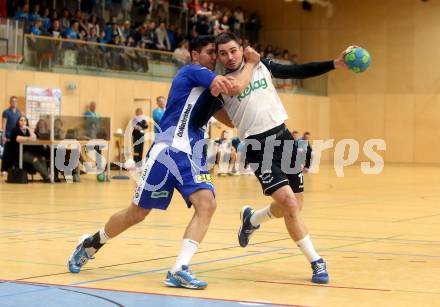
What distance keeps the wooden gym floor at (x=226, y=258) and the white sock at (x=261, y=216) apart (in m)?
0.38

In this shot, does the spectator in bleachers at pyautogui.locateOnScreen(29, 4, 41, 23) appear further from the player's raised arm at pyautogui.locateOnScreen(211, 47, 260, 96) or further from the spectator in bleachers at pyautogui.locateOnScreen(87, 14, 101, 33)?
the player's raised arm at pyautogui.locateOnScreen(211, 47, 260, 96)

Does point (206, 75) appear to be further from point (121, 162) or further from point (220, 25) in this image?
point (220, 25)

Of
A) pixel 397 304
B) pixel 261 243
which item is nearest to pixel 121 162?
pixel 261 243

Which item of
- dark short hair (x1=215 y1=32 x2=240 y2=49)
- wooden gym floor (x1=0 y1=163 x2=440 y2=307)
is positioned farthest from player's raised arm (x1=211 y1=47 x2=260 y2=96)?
wooden gym floor (x1=0 y1=163 x2=440 y2=307)

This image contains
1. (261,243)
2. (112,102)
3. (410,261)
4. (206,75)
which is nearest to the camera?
(206,75)

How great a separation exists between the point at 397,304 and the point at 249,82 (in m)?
2.37

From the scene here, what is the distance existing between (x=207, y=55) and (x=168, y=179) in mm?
1108

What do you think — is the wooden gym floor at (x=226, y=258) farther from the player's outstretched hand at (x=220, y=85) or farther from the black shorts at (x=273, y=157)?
the player's outstretched hand at (x=220, y=85)

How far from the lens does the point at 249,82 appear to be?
727 centimetres

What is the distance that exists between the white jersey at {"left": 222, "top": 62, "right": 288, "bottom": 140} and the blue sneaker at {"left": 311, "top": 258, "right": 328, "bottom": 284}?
49.1 inches

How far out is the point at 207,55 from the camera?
7.11m

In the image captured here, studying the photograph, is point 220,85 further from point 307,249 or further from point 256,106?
point 307,249

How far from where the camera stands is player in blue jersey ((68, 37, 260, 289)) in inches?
273

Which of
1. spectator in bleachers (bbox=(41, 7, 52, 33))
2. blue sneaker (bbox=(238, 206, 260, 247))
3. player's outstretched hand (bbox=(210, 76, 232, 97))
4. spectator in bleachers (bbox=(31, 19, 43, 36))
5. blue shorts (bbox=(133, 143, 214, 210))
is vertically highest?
spectator in bleachers (bbox=(41, 7, 52, 33))
